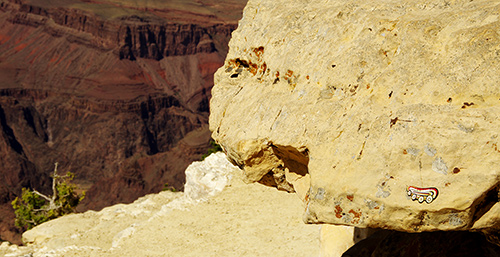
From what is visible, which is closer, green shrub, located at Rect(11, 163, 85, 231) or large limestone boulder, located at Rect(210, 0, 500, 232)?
large limestone boulder, located at Rect(210, 0, 500, 232)

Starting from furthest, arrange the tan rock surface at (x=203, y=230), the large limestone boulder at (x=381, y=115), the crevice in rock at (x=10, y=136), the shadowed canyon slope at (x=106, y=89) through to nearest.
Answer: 1. the crevice in rock at (x=10, y=136)
2. the shadowed canyon slope at (x=106, y=89)
3. the tan rock surface at (x=203, y=230)
4. the large limestone boulder at (x=381, y=115)

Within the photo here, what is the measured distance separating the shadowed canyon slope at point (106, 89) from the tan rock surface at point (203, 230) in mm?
49109

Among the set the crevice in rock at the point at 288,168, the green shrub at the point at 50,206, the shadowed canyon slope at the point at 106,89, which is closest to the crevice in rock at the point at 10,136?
the shadowed canyon slope at the point at 106,89

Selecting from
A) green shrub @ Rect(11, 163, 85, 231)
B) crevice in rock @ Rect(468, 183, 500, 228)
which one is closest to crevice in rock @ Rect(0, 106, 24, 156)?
green shrub @ Rect(11, 163, 85, 231)

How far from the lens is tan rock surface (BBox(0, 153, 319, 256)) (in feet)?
50.7

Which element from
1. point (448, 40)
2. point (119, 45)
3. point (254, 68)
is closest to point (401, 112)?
point (448, 40)

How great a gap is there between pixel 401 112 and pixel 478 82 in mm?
988

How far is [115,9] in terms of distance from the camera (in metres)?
108

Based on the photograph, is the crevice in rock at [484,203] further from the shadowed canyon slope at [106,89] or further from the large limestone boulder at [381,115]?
the shadowed canyon slope at [106,89]

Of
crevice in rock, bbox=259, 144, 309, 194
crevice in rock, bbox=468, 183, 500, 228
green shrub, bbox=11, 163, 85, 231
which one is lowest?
green shrub, bbox=11, 163, 85, 231

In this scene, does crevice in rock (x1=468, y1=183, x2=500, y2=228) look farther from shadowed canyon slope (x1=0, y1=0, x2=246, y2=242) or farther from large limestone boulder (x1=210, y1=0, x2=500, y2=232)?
shadowed canyon slope (x1=0, y1=0, x2=246, y2=242)

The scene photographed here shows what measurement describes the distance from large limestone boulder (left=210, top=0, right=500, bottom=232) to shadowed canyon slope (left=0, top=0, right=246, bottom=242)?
6186cm

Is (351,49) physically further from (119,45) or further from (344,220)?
(119,45)

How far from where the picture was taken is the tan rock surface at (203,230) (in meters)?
15.4
